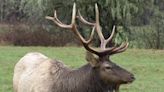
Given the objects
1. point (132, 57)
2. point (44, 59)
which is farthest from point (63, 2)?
point (44, 59)

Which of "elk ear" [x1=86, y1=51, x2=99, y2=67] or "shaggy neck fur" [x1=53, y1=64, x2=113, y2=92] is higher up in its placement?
"elk ear" [x1=86, y1=51, x2=99, y2=67]

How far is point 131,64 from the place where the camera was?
713 inches

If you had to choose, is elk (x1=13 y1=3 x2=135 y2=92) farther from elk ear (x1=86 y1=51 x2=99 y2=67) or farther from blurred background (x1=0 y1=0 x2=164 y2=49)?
blurred background (x1=0 y1=0 x2=164 y2=49)

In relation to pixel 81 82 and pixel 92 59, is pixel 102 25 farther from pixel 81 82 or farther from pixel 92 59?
pixel 92 59

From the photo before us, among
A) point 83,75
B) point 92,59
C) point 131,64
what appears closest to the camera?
point 92,59

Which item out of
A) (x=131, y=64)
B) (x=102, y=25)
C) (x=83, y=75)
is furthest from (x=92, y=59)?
(x=102, y=25)

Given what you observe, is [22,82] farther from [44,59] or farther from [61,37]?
[61,37]

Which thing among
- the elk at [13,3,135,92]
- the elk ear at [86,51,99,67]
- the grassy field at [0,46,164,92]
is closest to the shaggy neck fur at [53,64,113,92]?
the elk at [13,3,135,92]

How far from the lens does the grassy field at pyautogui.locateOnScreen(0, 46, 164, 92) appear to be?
13.5 metres

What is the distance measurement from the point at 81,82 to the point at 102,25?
22.0m

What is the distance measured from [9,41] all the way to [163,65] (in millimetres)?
12323

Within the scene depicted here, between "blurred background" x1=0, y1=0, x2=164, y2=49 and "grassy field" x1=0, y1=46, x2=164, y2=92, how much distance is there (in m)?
5.91

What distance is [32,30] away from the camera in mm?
29906

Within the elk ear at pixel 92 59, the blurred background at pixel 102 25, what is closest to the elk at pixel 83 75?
the elk ear at pixel 92 59
